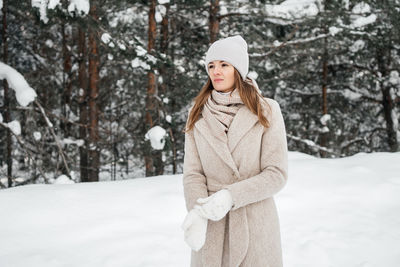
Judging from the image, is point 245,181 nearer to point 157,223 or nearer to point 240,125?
point 240,125

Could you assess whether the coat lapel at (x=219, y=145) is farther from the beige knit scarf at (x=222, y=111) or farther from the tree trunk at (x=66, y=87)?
the tree trunk at (x=66, y=87)

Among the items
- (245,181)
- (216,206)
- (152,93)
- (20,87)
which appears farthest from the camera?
(152,93)

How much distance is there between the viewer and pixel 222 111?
184 centimetres

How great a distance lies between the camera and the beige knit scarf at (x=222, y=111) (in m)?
1.79

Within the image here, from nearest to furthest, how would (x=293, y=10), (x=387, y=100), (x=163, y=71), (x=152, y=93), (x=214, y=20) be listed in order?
1. (x=293, y=10)
2. (x=152, y=93)
3. (x=214, y=20)
4. (x=163, y=71)
5. (x=387, y=100)

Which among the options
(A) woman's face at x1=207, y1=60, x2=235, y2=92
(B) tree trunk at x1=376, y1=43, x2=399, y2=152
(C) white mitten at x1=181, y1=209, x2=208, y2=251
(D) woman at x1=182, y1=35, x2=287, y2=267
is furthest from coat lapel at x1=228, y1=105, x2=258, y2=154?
(B) tree trunk at x1=376, y1=43, x2=399, y2=152

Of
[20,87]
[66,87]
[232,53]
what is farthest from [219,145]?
[66,87]

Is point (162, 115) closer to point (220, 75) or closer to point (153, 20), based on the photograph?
point (153, 20)

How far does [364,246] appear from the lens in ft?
10.6

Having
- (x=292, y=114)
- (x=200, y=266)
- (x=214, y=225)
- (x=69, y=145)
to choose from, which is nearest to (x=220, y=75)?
(x=214, y=225)

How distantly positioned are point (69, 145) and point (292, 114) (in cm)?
836

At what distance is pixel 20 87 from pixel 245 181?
483 centimetres

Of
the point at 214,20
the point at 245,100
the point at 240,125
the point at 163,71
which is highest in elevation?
the point at 214,20

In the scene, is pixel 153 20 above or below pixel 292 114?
above
